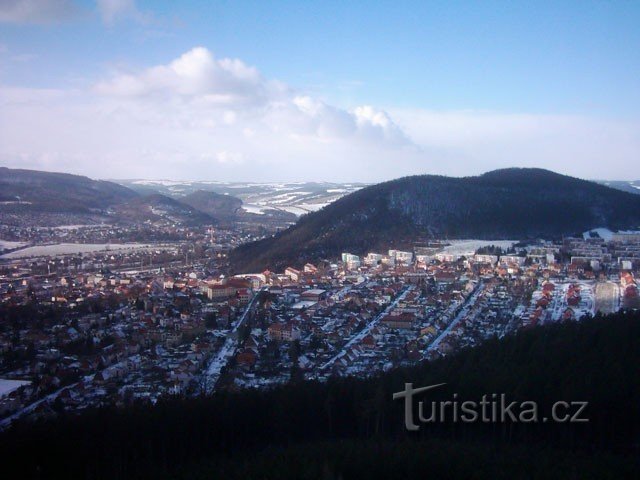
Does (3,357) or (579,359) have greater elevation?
(579,359)

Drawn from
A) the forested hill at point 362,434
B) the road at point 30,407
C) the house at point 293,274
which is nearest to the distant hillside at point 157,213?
the house at point 293,274

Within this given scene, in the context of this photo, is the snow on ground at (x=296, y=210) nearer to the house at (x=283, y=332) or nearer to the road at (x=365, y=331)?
the road at (x=365, y=331)

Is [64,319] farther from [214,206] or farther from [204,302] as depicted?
[214,206]

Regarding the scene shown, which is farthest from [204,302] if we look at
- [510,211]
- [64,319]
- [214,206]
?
[214,206]

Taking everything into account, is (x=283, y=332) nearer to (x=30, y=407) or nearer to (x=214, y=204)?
(x=30, y=407)

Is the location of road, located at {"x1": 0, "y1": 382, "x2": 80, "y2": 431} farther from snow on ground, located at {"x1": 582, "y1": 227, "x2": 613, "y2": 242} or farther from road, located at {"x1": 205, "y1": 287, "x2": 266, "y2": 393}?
snow on ground, located at {"x1": 582, "y1": 227, "x2": 613, "y2": 242}

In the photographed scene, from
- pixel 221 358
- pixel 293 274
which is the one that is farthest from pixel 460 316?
pixel 293 274
